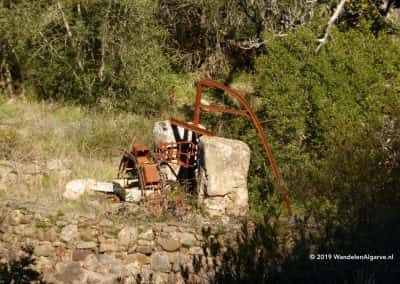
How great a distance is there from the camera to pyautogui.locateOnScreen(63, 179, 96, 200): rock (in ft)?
29.6

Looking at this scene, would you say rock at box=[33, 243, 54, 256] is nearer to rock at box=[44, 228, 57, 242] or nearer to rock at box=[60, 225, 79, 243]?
rock at box=[44, 228, 57, 242]

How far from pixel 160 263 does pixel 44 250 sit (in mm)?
1647

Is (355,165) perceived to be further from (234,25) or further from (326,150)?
(234,25)

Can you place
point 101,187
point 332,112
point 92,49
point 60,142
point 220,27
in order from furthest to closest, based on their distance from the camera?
1. point 220,27
2. point 92,49
3. point 60,142
4. point 332,112
5. point 101,187

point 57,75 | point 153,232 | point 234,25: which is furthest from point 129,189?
point 234,25

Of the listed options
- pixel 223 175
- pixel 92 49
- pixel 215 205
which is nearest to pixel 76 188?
pixel 215 205

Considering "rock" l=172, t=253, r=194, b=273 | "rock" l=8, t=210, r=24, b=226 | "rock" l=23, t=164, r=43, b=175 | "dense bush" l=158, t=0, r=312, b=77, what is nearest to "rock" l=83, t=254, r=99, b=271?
"rock" l=172, t=253, r=194, b=273

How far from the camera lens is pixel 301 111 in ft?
33.8

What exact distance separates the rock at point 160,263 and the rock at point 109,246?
53cm

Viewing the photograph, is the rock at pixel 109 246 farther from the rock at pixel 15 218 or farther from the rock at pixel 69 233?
the rock at pixel 15 218

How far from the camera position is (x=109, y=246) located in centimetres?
767

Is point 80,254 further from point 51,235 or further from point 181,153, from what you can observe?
point 181,153

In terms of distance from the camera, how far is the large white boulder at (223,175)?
8.10 metres

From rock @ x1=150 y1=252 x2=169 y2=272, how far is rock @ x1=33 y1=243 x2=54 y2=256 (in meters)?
1.44
